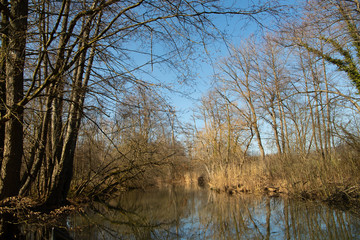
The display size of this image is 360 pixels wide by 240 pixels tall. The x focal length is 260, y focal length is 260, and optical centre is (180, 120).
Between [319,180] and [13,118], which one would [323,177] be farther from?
[13,118]

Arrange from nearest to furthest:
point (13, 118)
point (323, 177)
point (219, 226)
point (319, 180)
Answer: point (13, 118)
point (219, 226)
point (323, 177)
point (319, 180)

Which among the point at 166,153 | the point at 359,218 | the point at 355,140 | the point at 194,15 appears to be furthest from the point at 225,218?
the point at 166,153

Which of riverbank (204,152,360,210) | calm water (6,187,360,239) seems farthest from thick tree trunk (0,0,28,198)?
riverbank (204,152,360,210)

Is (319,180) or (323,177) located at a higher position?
(323,177)

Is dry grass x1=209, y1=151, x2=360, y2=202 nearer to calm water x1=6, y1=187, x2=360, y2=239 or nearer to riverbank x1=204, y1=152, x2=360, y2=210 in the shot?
riverbank x1=204, y1=152, x2=360, y2=210

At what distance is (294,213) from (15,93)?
630 centimetres

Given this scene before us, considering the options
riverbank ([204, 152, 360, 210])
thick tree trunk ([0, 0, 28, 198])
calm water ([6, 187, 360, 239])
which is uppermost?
thick tree trunk ([0, 0, 28, 198])

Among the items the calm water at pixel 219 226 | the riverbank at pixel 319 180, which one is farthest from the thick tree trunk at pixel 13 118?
the riverbank at pixel 319 180

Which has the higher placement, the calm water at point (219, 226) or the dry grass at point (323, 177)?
the dry grass at point (323, 177)

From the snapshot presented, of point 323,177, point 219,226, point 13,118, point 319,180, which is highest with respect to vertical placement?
point 13,118

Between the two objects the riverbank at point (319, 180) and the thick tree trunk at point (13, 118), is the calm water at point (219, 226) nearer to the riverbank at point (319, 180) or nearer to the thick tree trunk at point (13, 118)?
the riverbank at point (319, 180)

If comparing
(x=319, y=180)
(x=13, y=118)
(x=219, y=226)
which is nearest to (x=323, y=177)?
(x=319, y=180)

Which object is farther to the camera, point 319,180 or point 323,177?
point 319,180

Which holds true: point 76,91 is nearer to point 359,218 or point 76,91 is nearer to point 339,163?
point 359,218
